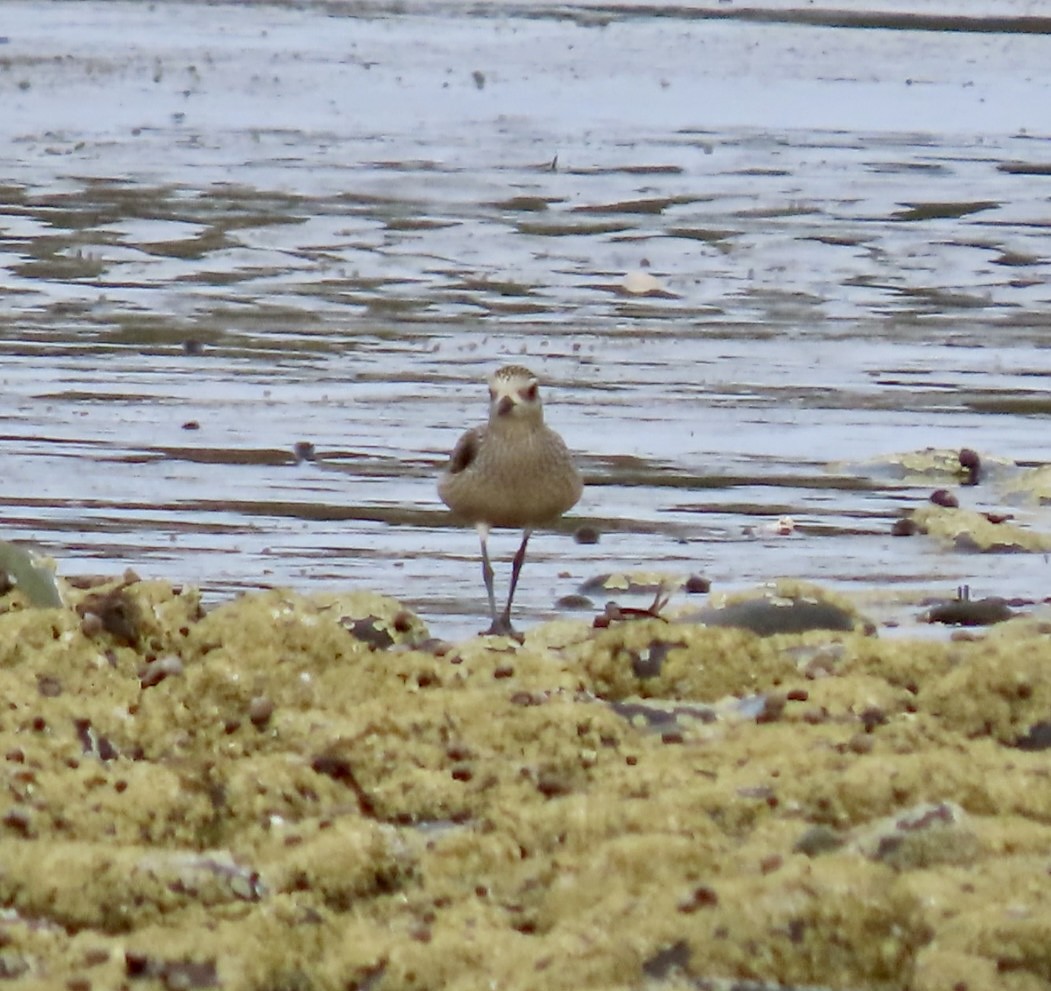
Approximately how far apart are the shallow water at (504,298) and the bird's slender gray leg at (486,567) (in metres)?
0.09

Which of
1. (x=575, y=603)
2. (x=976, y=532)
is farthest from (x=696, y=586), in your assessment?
(x=976, y=532)

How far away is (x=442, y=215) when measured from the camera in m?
16.4

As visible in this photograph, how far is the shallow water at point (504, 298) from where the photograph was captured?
930 cm

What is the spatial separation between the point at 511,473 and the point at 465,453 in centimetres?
29

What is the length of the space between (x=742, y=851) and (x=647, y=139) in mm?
15940

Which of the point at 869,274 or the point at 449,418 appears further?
the point at 869,274

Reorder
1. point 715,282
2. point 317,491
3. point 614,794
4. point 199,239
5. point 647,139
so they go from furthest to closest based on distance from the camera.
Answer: point 647,139, point 199,239, point 715,282, point 317,491, point 614,794

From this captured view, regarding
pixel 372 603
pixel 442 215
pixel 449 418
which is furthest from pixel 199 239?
pixel 372 603

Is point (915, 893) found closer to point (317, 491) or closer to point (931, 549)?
point (931, 549)

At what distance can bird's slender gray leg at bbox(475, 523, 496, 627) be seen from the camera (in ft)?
27.1

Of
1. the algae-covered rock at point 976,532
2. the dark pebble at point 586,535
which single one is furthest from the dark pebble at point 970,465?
the dark pebble at point 586,535

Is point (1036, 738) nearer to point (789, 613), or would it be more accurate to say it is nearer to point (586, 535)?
point (789, 613)

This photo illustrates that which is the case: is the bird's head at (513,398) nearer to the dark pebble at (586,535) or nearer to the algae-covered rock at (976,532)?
the dark pebble at (586,535)

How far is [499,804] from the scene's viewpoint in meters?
5.12
